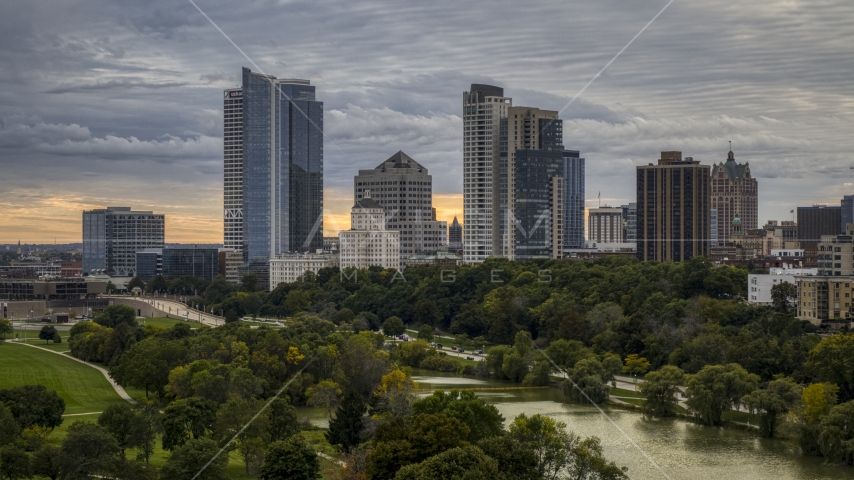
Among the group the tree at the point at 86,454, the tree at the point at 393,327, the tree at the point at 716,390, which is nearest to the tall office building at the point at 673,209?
the tree at the point at 393,327

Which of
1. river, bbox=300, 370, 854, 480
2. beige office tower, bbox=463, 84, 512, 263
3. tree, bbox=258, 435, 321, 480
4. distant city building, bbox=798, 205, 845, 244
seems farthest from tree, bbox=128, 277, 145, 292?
tree, bbox=258, 435, 321, 480

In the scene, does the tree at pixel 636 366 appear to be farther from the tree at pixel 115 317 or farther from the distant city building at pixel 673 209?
the distant city building at pixel 673 209

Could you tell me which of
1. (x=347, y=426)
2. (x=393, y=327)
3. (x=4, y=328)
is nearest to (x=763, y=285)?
(x=393, y=327)

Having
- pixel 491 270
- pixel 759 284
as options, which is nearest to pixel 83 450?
pixel 759 284

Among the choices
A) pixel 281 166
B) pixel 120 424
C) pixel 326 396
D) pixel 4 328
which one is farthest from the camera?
pixel 281 166

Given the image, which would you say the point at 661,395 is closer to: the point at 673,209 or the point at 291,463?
the point at 291,463

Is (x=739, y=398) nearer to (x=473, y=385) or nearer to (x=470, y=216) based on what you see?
(x=473, y=385)
